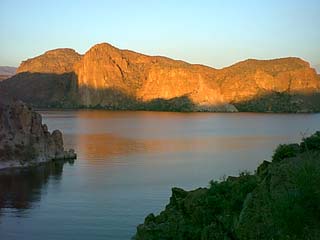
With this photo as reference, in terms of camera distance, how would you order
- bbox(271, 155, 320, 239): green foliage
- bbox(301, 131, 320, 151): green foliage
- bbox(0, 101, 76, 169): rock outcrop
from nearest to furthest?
bbox(271, 155, 320, 239): green foliage < bbox(301, 131, 320, 151): green foliage < bbox(0, 101, 76, 169): rock outcrop

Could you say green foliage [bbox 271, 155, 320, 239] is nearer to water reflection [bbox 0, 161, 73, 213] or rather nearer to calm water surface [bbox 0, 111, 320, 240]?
calm water surface [bbox 0, 111, 320, 240]

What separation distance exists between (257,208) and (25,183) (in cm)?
3232

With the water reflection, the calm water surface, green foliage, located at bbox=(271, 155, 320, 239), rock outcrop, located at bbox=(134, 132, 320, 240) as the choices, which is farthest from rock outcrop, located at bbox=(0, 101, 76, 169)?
green foliage, located at bbox=(271, 155, 320, 239)

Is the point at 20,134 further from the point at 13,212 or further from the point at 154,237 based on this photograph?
the point at 154,237

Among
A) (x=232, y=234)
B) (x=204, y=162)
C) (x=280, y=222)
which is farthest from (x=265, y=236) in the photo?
(x=204, y=162)

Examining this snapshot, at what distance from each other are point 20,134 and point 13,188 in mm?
14536

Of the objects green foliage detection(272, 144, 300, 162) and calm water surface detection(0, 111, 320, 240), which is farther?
calm water surface detection(0, 111, 320, 240)

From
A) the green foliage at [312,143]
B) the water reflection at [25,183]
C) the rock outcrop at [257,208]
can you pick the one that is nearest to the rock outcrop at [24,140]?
the water reflection at [25,183]

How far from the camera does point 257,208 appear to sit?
916cm

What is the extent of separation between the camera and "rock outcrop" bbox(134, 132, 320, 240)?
7978 millimetres

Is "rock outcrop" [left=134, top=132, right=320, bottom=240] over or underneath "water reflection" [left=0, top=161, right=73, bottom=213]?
over

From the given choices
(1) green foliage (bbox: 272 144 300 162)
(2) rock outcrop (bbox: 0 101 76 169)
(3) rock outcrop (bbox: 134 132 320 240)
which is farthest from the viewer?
(2) rock outcrop (bbox: 0 101 76 169)

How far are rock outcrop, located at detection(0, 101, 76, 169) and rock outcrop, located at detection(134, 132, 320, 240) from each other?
3597cm

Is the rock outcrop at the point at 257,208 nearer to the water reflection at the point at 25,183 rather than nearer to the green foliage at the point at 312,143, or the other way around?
the green foliage at the point at 312,143
